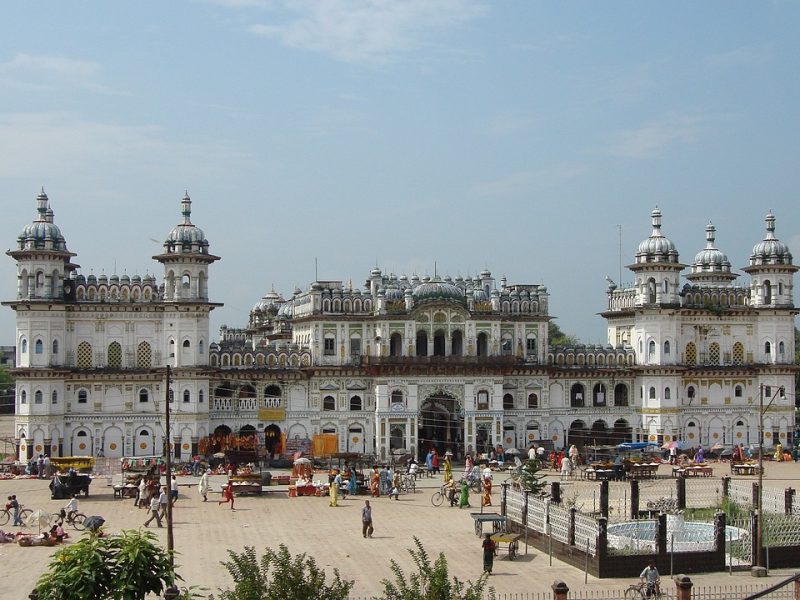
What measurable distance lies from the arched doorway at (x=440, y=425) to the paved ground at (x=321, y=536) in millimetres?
10414

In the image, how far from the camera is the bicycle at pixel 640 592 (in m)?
25.8

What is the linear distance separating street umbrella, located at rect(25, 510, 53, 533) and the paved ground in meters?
1.25

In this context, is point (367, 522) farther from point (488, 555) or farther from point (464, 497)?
point (464, 497)

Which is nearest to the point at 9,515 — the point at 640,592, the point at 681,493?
the point at 640,592

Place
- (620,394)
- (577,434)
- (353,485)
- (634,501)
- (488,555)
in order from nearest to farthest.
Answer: (488,555), (634,501), (353,485), (577,434), (620,394)

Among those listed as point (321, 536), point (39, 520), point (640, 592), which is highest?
point (39, 520)

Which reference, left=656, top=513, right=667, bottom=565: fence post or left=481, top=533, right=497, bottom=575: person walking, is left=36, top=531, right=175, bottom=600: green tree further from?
left=656, top=513, right=667, bottom=565: fence post

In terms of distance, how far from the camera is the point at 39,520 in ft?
109

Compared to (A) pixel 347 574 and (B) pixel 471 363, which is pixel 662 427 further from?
(A) pixel 347 574

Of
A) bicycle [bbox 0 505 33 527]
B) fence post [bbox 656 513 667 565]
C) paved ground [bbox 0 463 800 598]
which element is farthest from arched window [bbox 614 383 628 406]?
bicycle [bbox 0 505 33 527]

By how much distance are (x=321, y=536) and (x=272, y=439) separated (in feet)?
78.0

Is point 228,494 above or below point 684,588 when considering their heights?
above

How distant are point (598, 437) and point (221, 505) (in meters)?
25.9

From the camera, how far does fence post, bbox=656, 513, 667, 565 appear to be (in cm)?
2911
